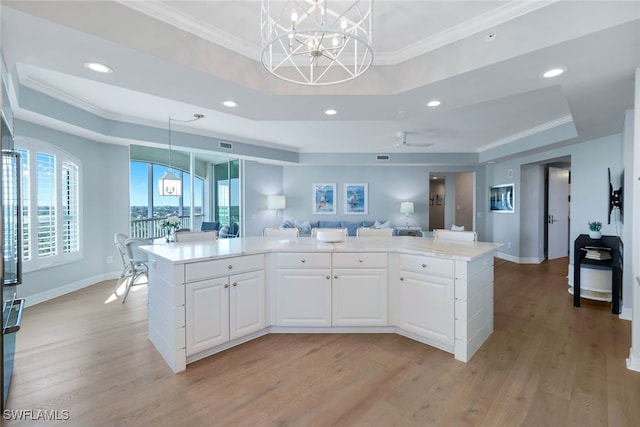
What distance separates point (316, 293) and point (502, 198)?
6017 millimetres

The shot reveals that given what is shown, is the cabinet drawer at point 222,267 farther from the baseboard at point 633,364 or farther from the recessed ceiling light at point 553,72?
the baseboard at point 633,364

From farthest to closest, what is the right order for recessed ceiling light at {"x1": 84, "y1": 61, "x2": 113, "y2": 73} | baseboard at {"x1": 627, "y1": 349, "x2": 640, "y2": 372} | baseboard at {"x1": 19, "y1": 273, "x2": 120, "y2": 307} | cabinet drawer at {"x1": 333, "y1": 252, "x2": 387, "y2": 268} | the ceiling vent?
1. the ceiling vent
2. baseboard at {"x1": 19, "y1": 273, "x2": 120, "y2": 307}
3. cabinet drawer at {"x1": 333, "y1": 252, "x2": 387, "y2": 268}
4. baseboard at {"x1": 627, "y1": 349, "x2": 640, "y2": 372}
5. recessed ceiling light at {"x1": 84, "y1": 61, "x2": 113, "y2": 73}

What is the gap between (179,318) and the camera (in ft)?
7.32

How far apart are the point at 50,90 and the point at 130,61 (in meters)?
2.23

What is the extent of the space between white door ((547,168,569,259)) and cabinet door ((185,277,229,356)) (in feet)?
23.8

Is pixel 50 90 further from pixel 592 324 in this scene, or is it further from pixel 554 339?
pixel 592 324

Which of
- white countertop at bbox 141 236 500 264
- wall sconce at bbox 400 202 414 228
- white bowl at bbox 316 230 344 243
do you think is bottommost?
white countertop at bbox 141 236 500 264

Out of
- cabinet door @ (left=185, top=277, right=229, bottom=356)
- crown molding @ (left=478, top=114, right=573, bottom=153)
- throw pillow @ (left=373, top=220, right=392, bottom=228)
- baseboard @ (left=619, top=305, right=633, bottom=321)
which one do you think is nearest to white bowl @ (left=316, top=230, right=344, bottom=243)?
cabinet door @ (left=185, top=277, right=229, bottom=356)

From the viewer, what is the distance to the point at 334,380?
215cm

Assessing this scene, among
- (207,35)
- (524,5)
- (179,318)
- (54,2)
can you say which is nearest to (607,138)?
(524,5)

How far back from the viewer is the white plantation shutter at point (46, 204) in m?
3.87

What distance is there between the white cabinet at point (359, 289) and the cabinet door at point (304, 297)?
0.09 metres

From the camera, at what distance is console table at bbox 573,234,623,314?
3467 millimetres

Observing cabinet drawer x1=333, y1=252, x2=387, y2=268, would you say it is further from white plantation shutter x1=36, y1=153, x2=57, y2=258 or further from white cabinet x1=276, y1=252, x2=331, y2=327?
white plantation shutter x1=36, y1=153, x2=57, y2=258
